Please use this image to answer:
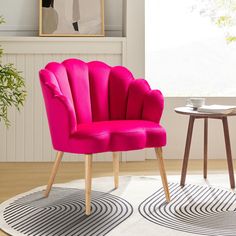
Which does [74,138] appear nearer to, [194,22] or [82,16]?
[82,16]

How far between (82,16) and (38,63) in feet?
1.86

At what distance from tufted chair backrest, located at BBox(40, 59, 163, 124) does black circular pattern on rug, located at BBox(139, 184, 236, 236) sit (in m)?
0.57

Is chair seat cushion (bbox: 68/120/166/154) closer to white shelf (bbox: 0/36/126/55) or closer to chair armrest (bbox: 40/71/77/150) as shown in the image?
chair armrest (bbox: 40/71/77/150)

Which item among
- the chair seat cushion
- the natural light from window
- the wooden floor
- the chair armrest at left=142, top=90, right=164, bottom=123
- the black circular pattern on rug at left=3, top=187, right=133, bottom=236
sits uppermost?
the natural light from window

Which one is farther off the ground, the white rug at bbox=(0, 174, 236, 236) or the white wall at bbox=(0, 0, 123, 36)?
the white wall at bbox=(0, 0, 123, 36)

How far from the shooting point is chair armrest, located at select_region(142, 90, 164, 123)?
12.0 feet

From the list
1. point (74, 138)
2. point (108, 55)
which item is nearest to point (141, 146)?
point (74, 138)

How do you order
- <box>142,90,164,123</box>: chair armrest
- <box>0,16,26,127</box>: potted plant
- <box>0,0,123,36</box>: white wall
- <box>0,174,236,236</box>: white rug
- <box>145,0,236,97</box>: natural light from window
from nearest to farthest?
<box>0,174,236,236</box>: white rug, <box>142,90,164,123</box>: chair armrest, <box>0,16,26,127</box>: potted plant, <box>0,0,123,36</box>: white wall, <box>145,0,236,97</box>: natural light from window

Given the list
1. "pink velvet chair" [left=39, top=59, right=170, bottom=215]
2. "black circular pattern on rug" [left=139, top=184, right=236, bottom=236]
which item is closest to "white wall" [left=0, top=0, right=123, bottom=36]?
"pink velvet chair" [left=39, top=59, right=170, bottom=215]

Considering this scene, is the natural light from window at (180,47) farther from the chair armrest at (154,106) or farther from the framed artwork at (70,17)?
the chair armrest at (154,106)

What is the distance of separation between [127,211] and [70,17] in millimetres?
2251

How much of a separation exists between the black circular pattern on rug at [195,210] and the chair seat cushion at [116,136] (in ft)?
1.25

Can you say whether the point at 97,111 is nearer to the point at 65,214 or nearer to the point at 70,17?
the point at 65,214

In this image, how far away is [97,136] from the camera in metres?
3.25
